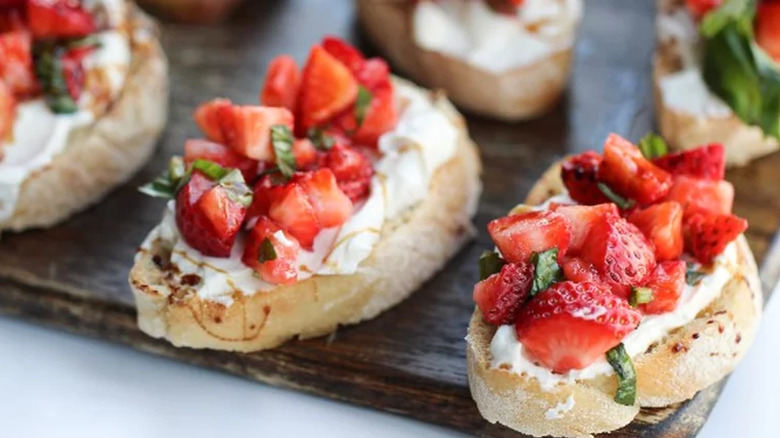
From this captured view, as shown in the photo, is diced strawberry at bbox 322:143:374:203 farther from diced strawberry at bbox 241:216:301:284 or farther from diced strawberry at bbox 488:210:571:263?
diced strawberry at bbox 488:210:571:263

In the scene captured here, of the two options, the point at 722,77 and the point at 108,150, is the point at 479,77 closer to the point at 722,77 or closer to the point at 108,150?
the point at 722,77

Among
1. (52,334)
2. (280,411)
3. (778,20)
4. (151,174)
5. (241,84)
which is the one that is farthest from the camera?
(241,84)

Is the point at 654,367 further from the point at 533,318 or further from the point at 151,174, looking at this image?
the point at 151,174

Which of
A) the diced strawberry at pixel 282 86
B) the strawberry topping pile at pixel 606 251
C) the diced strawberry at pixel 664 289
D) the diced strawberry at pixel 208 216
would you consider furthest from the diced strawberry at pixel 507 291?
the diced strawberry at pixel 282 86

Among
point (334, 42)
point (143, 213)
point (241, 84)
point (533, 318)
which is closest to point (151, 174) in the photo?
point (143, 213)

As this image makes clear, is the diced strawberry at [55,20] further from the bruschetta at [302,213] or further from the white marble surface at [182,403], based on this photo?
the white marble surface at [182,403]

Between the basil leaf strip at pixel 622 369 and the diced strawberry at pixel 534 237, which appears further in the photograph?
the diced strawberry at pixel 534 237

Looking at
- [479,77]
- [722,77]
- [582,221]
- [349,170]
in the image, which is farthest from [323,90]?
[722,77]
